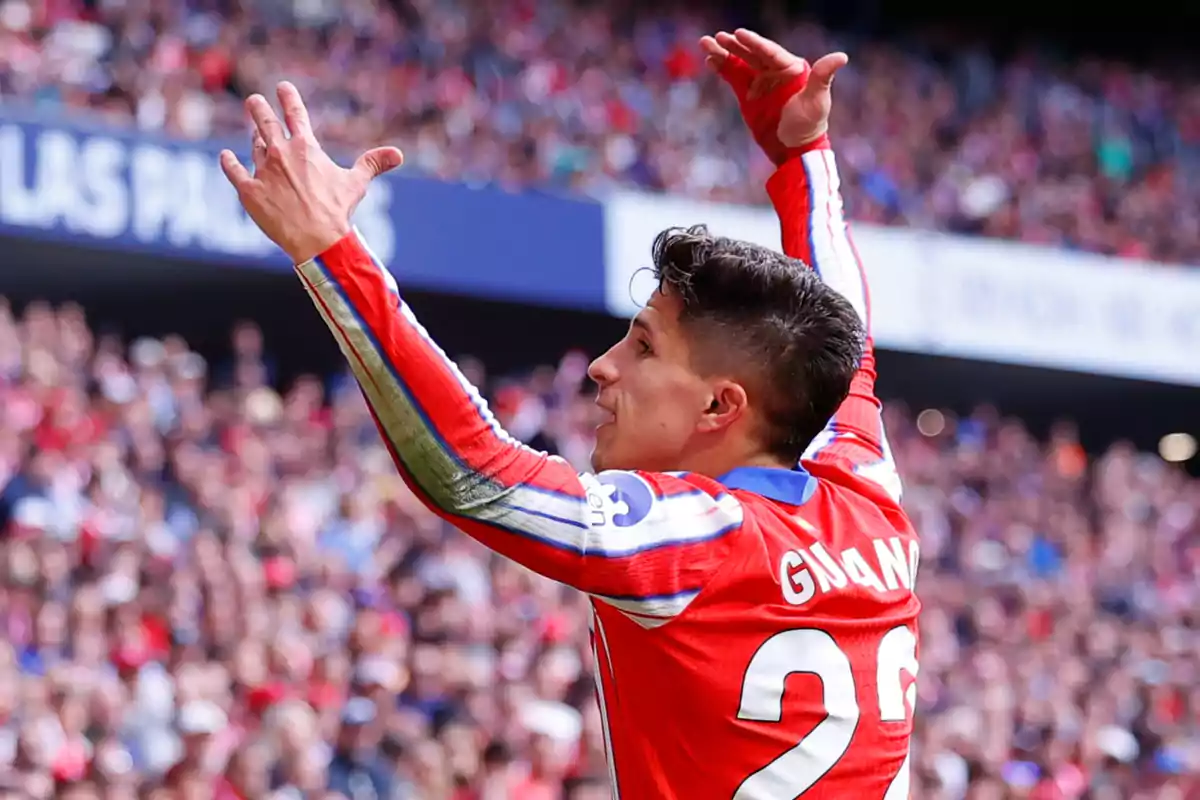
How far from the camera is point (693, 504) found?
227 cm

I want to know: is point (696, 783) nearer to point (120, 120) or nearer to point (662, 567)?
point (662, 567)

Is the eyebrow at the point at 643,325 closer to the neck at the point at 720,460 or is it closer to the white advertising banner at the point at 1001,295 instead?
the neck at the point at 720,460

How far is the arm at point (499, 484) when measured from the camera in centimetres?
211

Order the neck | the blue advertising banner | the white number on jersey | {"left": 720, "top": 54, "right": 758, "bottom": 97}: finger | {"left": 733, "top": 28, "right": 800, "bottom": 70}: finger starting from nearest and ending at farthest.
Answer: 1. the white number on jersey
2. the neck
3. {"left": 733, "top": 28, "right": 800, "bottom": 70}: finger
4. {"left": 720, "top": 54, "right": 758, "bottom": 97}: finger
5. the blue advertising banner

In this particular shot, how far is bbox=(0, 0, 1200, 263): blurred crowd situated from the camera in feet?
42.7

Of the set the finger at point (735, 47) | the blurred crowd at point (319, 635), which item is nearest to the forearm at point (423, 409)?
the finger at point (735, 47)

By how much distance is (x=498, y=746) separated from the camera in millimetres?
8977

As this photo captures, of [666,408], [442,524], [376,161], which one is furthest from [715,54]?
[442,524]

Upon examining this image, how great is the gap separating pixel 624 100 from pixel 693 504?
46.9ft

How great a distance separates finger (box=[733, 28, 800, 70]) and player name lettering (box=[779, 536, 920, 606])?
91 centimetres

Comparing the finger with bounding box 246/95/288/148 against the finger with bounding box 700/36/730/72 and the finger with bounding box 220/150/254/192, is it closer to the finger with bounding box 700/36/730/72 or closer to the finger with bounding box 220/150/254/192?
the finger with bounding box 220/150/254/192

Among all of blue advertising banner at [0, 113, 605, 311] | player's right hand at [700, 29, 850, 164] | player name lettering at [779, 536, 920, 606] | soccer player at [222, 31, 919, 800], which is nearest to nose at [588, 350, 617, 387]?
soccer player at [222, 31, 919, 800]

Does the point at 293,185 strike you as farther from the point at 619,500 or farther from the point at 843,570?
the point at 843,570

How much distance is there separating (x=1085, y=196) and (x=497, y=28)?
630cm
